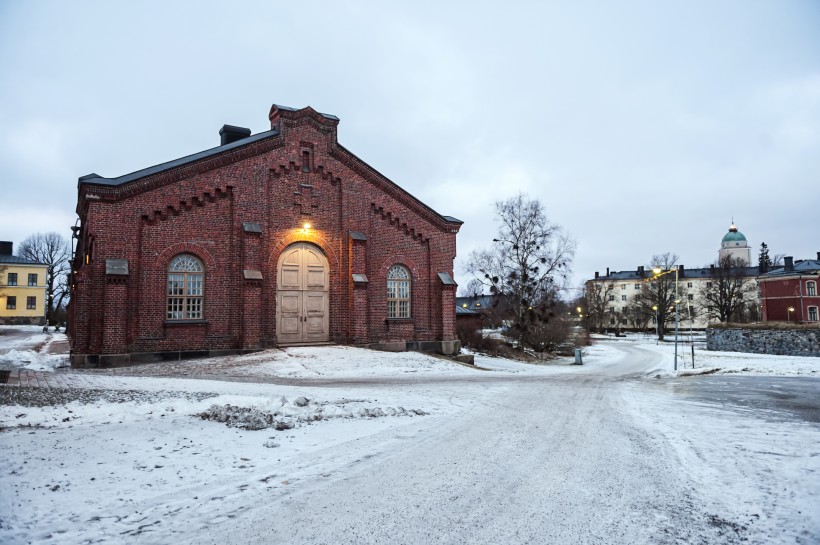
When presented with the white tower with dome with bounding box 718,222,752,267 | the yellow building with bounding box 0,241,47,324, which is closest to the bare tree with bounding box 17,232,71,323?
the yellow building with bounding box 0,241,47,324

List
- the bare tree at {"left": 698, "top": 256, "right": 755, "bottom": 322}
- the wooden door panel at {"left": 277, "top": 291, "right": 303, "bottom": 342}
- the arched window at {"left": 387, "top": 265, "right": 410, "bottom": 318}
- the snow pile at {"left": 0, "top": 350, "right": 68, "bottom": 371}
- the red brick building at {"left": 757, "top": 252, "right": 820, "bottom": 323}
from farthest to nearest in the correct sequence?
A: 1. the bare tree at {"left": 698, "top": 256, "right": 755, "bottom": 322}
2. the red brick building at {"left": 757, "top": 252, "right": 820, "bottom": 323}
3. the arched window at {"left": 387, "top": 265, "right": 410, "bottom": 318}
4. the wooden door panel at {"left": 277, "top": 291, "right": 303, "bottom": 342}
5. the snow pile at {"left": 0, "top": 350, "right": 68, "bottom": 371}

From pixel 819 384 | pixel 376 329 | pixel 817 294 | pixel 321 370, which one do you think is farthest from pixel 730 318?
pixel 321 370

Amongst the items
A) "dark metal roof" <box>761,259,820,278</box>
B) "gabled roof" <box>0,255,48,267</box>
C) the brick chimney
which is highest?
the brick chimney

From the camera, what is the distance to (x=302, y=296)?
63.2ft

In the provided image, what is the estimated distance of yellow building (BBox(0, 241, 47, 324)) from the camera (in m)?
59.7

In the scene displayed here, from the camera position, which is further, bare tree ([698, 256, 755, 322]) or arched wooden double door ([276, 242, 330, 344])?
bare tree ([698, 256, 755, 322])

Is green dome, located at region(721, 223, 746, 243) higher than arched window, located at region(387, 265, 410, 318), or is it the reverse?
green dome, located at region(721, 223, 746, 243)

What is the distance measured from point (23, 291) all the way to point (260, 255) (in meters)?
58.4

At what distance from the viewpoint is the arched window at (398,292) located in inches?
834

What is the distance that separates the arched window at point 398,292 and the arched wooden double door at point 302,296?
108 inches

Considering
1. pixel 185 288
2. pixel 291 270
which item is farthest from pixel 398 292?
pixel 185 288

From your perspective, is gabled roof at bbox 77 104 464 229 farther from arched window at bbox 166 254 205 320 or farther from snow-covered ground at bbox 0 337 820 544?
snow-covered ground at bbox 0 337 820 544

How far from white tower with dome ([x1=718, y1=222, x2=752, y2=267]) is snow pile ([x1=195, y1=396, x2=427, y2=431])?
10562cm

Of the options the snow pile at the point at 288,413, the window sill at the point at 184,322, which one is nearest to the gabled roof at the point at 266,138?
the window sill at the point at 184,322
